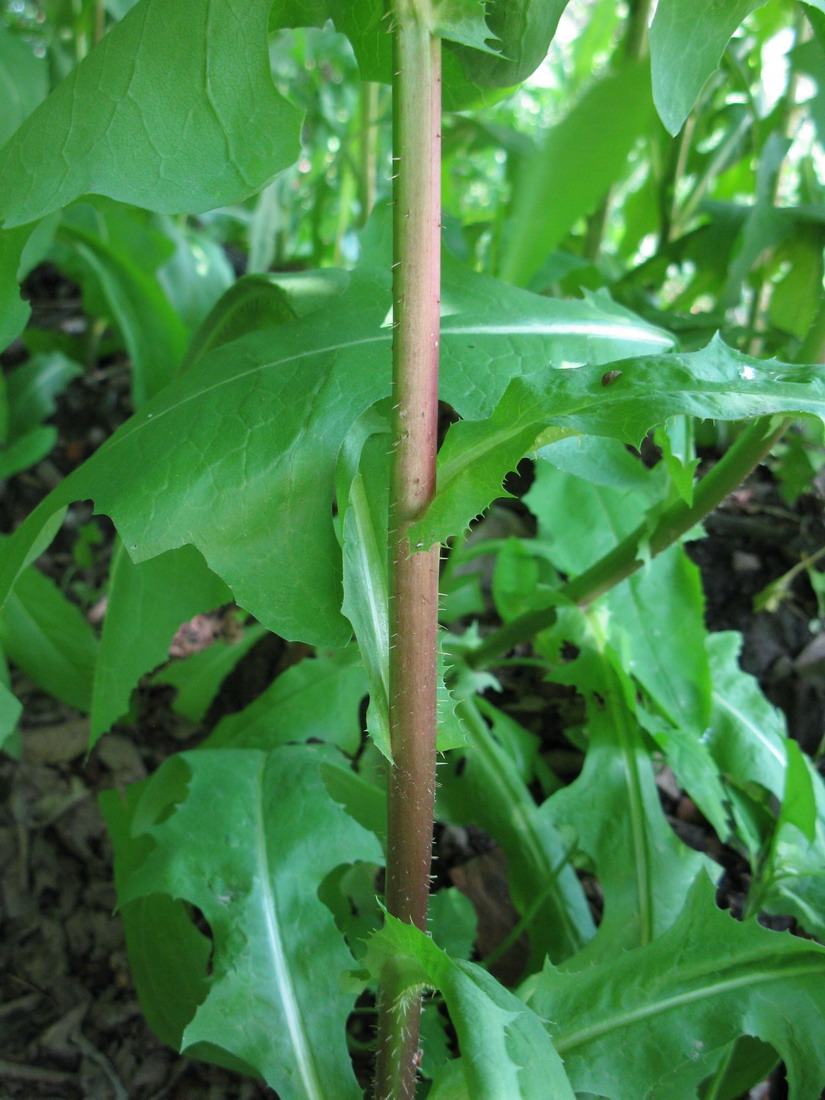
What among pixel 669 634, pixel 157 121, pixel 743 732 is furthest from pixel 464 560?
pixel 157 121

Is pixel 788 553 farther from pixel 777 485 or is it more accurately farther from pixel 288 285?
pixel 288 285

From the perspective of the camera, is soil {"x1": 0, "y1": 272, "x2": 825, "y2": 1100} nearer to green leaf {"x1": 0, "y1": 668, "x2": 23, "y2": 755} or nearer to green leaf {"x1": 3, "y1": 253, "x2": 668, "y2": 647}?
green leaf {"x1": 0, "y1": 668, "x2": 23, "y2": 755}

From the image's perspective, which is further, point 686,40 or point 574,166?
point 574,166

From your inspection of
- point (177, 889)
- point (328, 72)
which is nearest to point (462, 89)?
point (177, 889)

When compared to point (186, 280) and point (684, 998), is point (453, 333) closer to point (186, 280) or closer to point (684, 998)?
point (684, 998)

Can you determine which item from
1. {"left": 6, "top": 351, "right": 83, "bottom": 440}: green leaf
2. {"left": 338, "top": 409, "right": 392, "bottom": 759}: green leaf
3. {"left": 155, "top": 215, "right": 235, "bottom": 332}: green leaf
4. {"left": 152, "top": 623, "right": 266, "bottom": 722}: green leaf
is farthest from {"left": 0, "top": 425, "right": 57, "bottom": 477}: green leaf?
{"left": 338, "top": 409, "right": 392, "bottom": 759}: green leaf

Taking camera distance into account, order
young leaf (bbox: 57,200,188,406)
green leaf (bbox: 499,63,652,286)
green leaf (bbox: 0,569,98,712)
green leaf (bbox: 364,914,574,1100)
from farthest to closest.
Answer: young leaf (bbox: 57,200,188,406)
green leaf (bbox: 0,569,98,712)
green leaf (bbox: 499,63,652,286)
green leaf (bbox: 364,914,574,1100)

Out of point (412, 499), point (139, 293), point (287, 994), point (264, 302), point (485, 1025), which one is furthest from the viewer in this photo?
point (139, 293)
